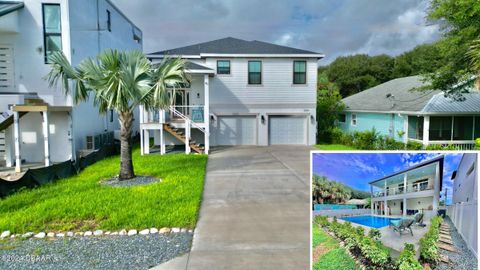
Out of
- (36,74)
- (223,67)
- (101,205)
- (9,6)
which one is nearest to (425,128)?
(223,67)

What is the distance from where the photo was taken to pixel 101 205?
324 inches

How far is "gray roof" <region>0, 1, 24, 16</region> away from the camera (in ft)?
43.4

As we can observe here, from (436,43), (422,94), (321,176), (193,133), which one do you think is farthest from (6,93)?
(422,94)

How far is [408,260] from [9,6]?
1693cm

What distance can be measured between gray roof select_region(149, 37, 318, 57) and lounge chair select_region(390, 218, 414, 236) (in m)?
19.1

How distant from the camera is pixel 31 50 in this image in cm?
1466

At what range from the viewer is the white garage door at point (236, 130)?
2155cm

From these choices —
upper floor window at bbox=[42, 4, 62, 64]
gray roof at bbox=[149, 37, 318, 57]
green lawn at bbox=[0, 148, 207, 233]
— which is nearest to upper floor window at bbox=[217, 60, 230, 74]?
gray roof at bbox=[149, 37, 318, 57]

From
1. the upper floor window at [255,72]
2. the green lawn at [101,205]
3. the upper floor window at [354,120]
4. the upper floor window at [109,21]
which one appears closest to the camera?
the green lawn at [101,205]

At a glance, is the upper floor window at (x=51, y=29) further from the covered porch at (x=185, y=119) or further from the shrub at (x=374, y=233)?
the shrub at (x=374, y=233)

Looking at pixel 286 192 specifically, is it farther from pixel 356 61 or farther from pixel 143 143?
pixel 356 61

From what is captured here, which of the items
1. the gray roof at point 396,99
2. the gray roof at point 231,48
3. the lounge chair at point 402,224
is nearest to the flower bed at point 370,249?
the lounge chair at point 402,224

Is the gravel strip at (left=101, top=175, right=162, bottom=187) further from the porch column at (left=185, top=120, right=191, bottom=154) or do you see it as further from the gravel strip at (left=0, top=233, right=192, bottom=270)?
the porch column at (left=185, top=120, right=191, bottom=154)

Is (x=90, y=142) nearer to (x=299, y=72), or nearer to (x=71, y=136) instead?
(x=71, y=136)
